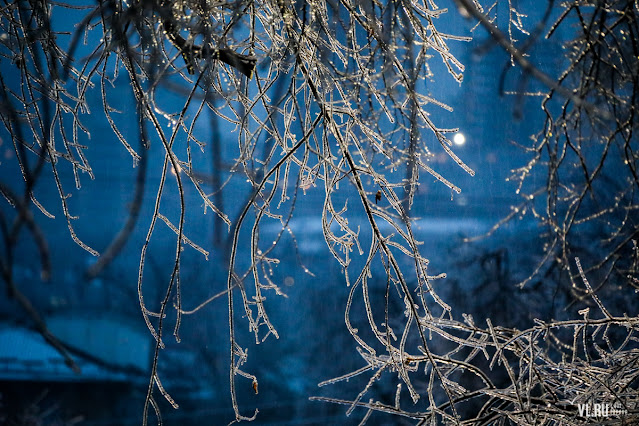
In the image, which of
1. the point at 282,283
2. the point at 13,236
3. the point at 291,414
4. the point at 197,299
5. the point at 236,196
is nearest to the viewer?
the point at 13,236

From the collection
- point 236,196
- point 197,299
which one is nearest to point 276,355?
point 197,299

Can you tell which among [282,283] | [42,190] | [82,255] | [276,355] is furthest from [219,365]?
[42,190]

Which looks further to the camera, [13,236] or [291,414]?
[291,414]

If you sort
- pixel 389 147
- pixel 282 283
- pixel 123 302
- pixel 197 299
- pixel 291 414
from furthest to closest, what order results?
pixel 282 283 < pixel 123 302 < pixel 197 299 < pixel 291 414 < pixel 389 147

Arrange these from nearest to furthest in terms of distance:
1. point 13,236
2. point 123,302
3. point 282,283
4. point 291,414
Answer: point 13,236, point 291,414, point 123,302, point 282,283

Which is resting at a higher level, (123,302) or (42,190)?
(42,190)

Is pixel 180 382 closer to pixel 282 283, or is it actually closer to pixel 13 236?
pixel 282 283

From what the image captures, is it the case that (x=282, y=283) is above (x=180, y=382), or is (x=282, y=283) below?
above

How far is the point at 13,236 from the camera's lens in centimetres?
88

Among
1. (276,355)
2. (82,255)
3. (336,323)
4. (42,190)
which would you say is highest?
(42,190)

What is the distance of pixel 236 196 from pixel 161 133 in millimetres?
17131

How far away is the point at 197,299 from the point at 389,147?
1263 cm

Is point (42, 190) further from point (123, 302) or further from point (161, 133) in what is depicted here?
point (161, 133)

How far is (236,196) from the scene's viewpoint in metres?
17.9
